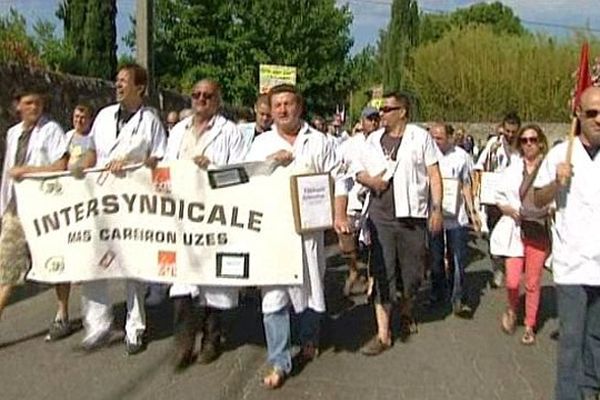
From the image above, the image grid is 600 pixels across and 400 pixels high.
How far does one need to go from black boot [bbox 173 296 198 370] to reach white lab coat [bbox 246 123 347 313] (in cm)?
64

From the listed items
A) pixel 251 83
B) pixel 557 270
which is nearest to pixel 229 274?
pixel 557 270

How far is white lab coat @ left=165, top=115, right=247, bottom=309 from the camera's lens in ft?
21.5

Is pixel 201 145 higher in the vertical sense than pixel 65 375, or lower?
higher

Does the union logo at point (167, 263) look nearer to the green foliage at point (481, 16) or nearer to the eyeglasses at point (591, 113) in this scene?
the eyeglasses at point (591, 113)

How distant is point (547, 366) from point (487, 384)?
738mm

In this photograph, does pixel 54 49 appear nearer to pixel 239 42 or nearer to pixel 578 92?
pixel 239 42

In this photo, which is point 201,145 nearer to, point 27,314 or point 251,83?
point 27,314

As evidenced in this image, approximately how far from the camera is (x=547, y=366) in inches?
267

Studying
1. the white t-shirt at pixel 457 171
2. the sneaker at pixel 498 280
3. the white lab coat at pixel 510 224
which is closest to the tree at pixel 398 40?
the sneaker at pixel 498 280

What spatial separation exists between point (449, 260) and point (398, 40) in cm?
4907

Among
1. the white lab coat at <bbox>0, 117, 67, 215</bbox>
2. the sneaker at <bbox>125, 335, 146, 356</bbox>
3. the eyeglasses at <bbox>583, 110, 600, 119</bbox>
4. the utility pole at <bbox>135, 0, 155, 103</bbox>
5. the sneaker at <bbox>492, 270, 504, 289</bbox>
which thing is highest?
the utility pole at <bbox>135, 0, 155, 103</bbox>

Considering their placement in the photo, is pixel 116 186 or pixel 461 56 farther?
pixel 461 56

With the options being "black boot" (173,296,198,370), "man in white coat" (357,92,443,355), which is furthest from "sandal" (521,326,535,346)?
"black boot" (173,296,198,370)

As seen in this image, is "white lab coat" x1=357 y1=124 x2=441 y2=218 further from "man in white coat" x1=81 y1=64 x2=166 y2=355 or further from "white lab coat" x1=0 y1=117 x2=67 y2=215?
"white lab coat" x1=0 y1=117 x2=67 y2=215
